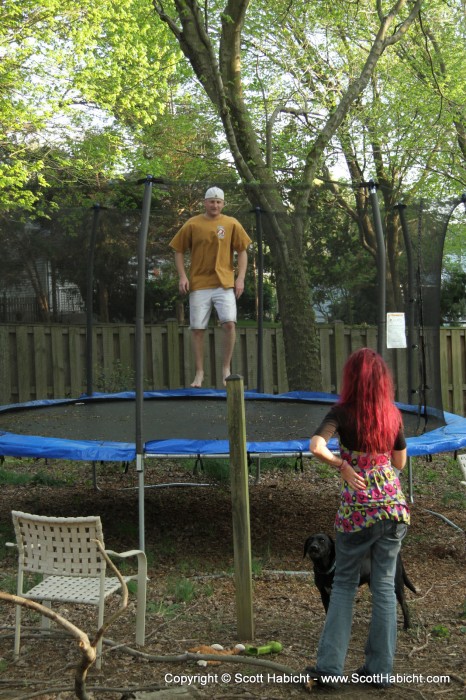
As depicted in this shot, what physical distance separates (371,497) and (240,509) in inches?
31.0

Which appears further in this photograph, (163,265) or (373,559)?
(163,265)

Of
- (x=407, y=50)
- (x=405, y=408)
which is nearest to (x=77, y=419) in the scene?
(x=405, y=408)

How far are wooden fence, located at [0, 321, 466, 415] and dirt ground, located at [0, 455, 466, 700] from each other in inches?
37.0

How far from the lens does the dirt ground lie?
2857mm

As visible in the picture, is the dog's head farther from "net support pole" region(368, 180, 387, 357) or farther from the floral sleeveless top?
"net support pole" region(368, 180, 387, 357)

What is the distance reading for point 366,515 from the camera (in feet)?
9.09

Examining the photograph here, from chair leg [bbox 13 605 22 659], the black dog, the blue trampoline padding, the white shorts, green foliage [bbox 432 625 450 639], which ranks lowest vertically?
green foliage [bbox 432 625 450 639]

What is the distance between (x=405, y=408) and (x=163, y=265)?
2.22 metres

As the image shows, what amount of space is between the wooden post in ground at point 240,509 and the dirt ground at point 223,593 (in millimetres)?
120

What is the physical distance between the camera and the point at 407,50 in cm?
1120

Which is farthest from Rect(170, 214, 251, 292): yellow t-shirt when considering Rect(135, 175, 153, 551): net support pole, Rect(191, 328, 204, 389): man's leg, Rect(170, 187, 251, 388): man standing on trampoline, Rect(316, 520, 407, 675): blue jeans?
Rect(316, 520, 407, 675): blue jeans

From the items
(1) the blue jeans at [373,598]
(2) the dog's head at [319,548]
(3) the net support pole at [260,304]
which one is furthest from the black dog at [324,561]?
(3) the net support pole at [260,304]

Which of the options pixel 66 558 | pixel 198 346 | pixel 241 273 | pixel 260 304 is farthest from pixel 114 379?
pixel 66 558

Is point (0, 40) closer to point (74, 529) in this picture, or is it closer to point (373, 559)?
point (74, 529)
